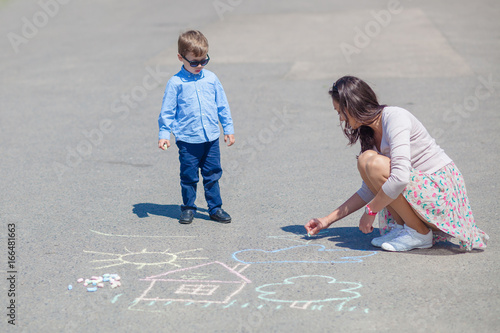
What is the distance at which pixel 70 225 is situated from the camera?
4750 millimetres

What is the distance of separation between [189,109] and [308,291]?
1754 millimetres

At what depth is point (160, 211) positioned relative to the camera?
16.5ft

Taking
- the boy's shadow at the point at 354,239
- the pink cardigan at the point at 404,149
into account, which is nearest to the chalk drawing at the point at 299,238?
the boy's shadow at the point at 354,239

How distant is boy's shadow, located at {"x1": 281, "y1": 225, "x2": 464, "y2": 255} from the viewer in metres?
4.12

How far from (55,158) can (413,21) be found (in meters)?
9.44

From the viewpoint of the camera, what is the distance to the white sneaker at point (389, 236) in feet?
13.7

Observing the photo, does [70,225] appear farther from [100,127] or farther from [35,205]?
[100,127]

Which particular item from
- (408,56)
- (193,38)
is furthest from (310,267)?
(408,56)

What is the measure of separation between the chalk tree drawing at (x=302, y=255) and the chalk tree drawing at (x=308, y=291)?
26cm

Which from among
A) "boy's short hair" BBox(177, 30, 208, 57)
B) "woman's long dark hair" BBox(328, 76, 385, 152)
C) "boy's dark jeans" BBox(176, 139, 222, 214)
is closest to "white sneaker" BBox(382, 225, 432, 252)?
"woman's long dark hair" BBox(328, 76, 385, 152)

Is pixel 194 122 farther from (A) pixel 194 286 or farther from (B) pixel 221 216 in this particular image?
(A) pixel 194 286

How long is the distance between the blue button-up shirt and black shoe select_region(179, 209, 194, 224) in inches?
21.9

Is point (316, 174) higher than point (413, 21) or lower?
lower

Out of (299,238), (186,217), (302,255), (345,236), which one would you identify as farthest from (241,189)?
(302,255)
